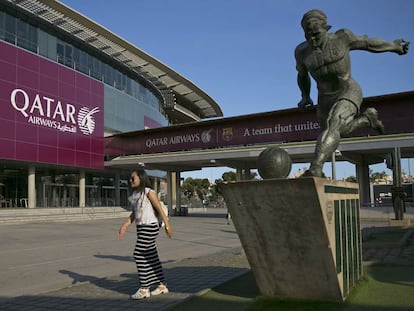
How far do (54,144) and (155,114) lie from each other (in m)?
19.0

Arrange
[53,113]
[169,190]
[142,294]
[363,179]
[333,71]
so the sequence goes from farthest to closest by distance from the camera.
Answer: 1. [169,190]
2. [53,113]
3. [363,179]
4. [142,294]
5. [333,71]

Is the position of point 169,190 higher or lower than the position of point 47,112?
lower

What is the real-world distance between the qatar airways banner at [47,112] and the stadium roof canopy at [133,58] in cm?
334

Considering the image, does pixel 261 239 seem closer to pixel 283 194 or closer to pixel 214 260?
pixel 283 194

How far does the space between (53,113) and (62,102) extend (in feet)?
4.69

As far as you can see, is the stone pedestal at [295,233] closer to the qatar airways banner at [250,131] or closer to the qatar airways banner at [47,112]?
the qatar airways banner at [250,131]

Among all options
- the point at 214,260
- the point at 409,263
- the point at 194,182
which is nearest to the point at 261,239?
the point at 409,263

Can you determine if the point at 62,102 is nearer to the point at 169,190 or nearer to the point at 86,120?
the point at 86,120

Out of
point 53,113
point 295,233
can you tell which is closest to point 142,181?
point 295,233

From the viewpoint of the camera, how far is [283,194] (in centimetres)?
427

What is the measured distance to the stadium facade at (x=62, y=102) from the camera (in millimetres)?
31406

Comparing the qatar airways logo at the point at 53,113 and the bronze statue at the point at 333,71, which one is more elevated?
the qatar airways logo at the point at 53,113

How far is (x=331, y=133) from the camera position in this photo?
16.1 ft

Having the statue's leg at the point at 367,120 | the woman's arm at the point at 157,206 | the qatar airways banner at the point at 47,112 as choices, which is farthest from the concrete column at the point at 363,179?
the woman's arm at the point at 157,206
